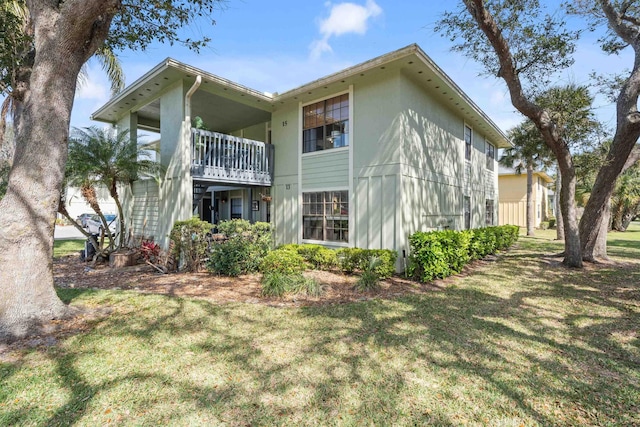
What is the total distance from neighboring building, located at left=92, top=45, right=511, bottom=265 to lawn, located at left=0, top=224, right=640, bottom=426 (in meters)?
3.50

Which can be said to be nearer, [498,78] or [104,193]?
[498,78]

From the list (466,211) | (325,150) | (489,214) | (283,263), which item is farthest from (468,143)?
(283,263)

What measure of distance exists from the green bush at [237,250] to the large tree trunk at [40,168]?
3420 millimetres

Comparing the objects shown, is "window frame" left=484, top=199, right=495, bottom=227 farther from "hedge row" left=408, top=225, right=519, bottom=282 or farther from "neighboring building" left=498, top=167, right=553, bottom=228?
"neighboring building" left=498, top=167, right=553, bottom=228

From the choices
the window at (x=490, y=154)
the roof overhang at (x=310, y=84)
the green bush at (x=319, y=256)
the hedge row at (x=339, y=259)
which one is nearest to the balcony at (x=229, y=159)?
the roof overhang at (x=310, y=84)

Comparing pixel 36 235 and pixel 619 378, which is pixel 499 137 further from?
pixel 36 235

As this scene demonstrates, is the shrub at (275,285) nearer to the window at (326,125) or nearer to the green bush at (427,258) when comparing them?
the green bush at (427,258)

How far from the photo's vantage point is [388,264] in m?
7.45

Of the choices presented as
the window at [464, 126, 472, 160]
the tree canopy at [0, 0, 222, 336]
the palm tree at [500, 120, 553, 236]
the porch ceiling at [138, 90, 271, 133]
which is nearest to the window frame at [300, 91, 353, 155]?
the porch ceiling at [138, 90, 271, 133]

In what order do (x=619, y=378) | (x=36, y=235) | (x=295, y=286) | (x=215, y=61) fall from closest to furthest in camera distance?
(x=619, y=378) < (x=36, y=235) < (x=295, y=286) < (x=215, y=61)

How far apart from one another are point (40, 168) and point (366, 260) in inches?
255

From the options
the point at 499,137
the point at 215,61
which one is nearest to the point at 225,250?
the point at 215,61

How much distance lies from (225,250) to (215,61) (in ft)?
18.6

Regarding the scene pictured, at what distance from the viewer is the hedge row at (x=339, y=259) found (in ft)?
22.9
